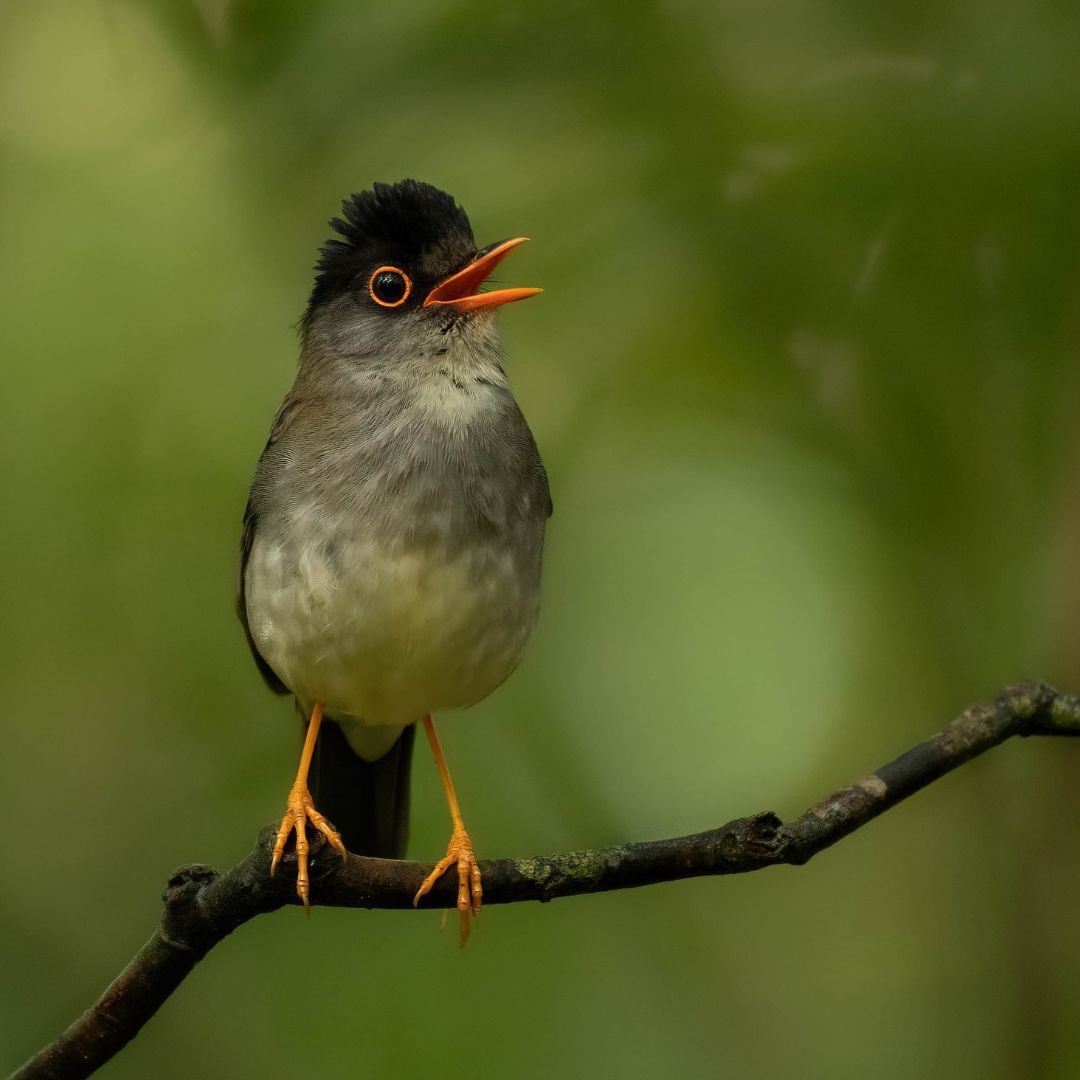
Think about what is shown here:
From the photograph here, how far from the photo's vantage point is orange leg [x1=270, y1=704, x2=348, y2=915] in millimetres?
3109

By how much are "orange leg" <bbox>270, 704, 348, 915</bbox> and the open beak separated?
1297 millimetres

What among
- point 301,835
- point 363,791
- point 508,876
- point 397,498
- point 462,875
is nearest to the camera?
point 508,876

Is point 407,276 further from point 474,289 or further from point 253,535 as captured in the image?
point 253,535

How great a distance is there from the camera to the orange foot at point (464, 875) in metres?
3.47

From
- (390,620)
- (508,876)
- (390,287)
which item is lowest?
(508,876)

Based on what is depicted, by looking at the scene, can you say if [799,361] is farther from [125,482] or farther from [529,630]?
[125,482]

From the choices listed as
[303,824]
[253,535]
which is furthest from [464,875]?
[253,535]

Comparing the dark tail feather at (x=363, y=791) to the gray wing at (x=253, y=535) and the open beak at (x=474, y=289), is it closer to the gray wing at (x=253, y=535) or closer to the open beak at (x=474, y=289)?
the gray wing at (x=253, y=535)

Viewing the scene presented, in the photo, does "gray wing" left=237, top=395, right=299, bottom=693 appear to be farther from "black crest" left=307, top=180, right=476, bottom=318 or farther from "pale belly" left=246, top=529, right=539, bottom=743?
"black crest" left=307, top=180, right=476, bottom=318

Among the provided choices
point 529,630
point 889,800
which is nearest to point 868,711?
point 529,630

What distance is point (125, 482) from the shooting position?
17.3ft

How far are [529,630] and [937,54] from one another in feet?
8.61

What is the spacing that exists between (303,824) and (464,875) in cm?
43

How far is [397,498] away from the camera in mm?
3801
